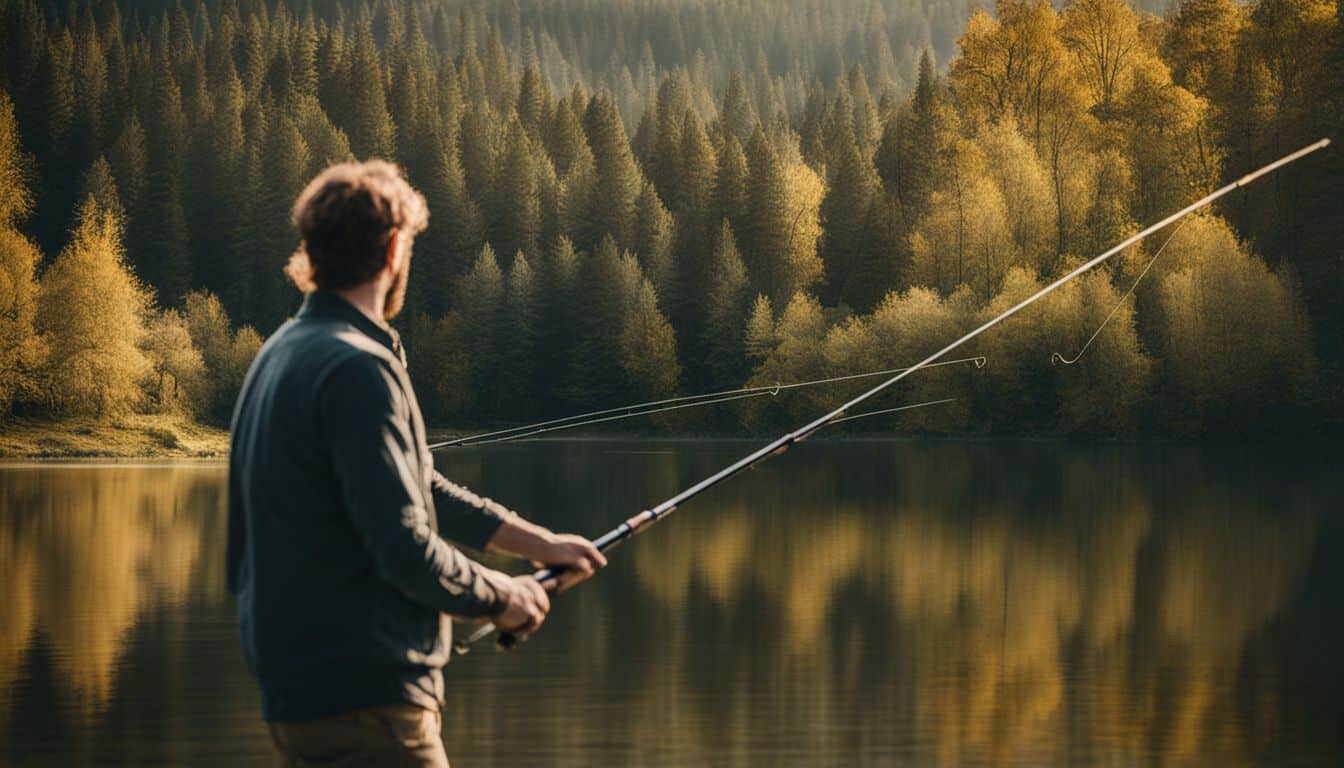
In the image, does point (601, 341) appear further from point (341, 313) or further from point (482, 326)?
point (341, 313)

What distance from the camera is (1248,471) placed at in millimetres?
37438

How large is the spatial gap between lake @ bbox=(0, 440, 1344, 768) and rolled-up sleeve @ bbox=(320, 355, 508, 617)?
6504 millimetres

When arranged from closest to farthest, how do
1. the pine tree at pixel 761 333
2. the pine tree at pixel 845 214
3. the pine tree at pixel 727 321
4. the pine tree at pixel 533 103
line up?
the pine tree at pixel 761 333 → the pine tree at pixel 727 321 → the pine tree at pixel 845 214 → the pine tree at pixel 533 103

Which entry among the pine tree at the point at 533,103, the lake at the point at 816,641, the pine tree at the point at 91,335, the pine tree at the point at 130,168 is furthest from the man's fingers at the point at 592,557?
the pine tree at the point at 533,103

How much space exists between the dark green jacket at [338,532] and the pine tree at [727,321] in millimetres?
64110

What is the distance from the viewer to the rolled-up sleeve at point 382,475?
330cm

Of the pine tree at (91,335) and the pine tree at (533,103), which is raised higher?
the pine tree at (533,103)

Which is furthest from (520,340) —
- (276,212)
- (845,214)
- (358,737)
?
(358,737)

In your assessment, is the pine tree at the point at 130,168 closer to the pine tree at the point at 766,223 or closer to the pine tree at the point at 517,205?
the pine tree at the point at 517,205

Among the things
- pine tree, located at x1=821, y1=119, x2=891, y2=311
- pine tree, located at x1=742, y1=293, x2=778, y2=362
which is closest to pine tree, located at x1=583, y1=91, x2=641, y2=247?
pine tree, located at x1=821, y1=119, x2=891, y2=311

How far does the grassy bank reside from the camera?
49625 mm

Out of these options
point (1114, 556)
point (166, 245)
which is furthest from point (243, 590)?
point (166, 245)

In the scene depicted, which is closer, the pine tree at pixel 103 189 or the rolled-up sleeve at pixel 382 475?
the rolled-up sleeve at pixel 382 475

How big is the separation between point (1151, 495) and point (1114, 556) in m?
10.4
